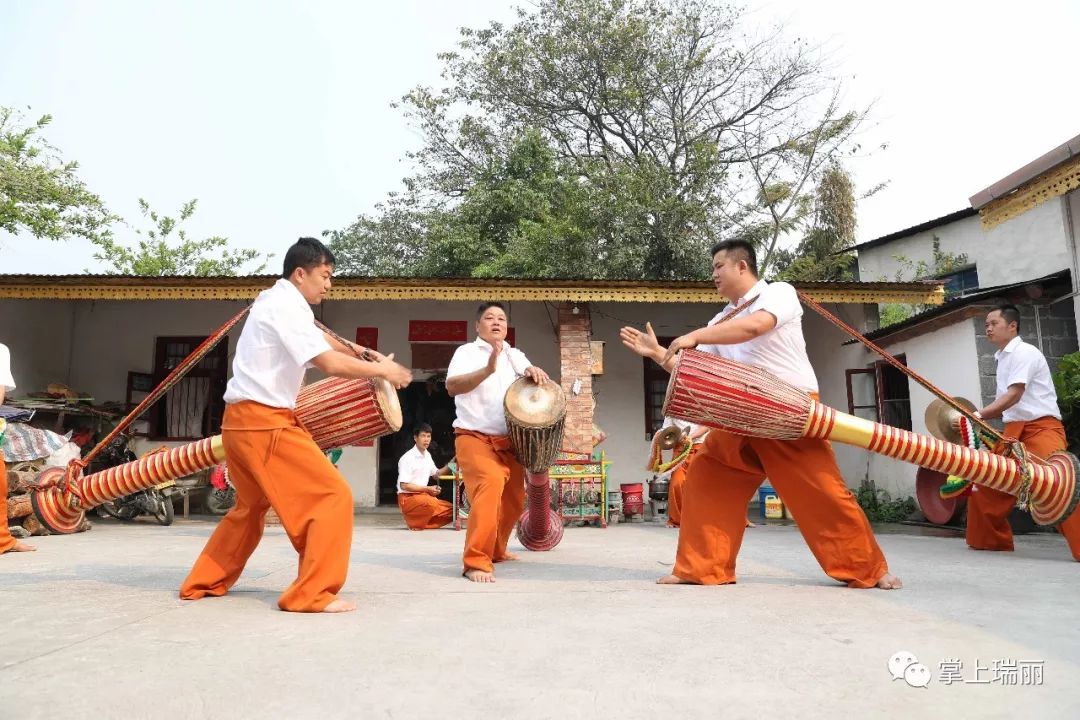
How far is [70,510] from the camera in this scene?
3816mm

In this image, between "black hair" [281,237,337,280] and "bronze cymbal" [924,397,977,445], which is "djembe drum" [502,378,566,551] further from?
"bronze cymbal" [924,397,977,445]

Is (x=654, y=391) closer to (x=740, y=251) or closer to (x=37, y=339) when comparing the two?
(x=740, y=251)

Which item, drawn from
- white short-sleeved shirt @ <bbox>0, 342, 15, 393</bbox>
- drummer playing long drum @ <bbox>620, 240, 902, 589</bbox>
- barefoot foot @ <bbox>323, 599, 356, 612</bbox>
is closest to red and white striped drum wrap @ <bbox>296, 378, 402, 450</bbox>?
barefoot foot @ <bbox>323, 599, 356, 612</bbox>

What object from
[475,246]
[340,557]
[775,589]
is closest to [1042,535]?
[775,589]

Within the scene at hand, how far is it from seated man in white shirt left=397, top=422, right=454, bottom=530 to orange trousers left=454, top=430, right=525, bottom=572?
368cm

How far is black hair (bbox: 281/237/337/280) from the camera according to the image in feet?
11.3

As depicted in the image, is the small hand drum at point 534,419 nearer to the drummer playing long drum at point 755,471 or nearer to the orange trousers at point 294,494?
the drummer playing long drum at point 755,471

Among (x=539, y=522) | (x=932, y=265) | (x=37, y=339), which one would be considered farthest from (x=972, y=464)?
(x=932, y=265)

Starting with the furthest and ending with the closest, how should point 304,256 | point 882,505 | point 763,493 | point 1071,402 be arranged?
1. point 763,493
2. point 882,505
3. point 1071,402
4. point 304,256

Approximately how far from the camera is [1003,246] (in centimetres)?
1516

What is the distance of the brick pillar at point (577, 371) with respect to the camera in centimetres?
952

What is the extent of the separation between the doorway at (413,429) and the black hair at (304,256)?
8640 millimetres

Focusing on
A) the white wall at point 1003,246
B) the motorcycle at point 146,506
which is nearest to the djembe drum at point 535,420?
the motorcycle at point 146,506

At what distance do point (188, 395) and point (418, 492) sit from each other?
5238 mm
